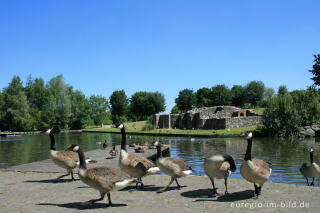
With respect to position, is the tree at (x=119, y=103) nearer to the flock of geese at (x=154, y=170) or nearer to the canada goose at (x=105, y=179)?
the flock of geese at (x=154, y=170)

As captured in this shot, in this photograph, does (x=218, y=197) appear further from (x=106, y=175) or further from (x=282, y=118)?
(x=282, y=118)

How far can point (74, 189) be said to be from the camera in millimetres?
9484

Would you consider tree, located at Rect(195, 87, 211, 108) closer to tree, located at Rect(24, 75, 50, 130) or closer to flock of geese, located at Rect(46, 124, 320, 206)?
tree, located at Rect(24, 75, 50, 130)

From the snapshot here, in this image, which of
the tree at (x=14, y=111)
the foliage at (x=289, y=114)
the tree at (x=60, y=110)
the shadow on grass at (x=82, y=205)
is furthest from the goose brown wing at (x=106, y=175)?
the tree at (x=60, y=110)

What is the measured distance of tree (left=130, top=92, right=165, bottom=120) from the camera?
12094cm

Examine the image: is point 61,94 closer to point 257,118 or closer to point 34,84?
point 34,84

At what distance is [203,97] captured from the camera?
409 feet

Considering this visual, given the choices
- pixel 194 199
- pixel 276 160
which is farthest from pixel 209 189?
pixel 276 160

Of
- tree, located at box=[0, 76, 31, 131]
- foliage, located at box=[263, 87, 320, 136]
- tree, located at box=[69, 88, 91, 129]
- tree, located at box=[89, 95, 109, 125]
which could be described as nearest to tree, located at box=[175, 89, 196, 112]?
tree, located at box=[89, 95, 109, 125]

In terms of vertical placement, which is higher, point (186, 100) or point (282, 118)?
point (186, 100)

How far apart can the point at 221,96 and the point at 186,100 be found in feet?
51.9

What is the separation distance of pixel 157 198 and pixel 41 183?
5073 millimetres

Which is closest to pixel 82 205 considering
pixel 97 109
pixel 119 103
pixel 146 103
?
pixel 97 109

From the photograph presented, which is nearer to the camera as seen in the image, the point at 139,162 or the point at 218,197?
the point at 218,197
